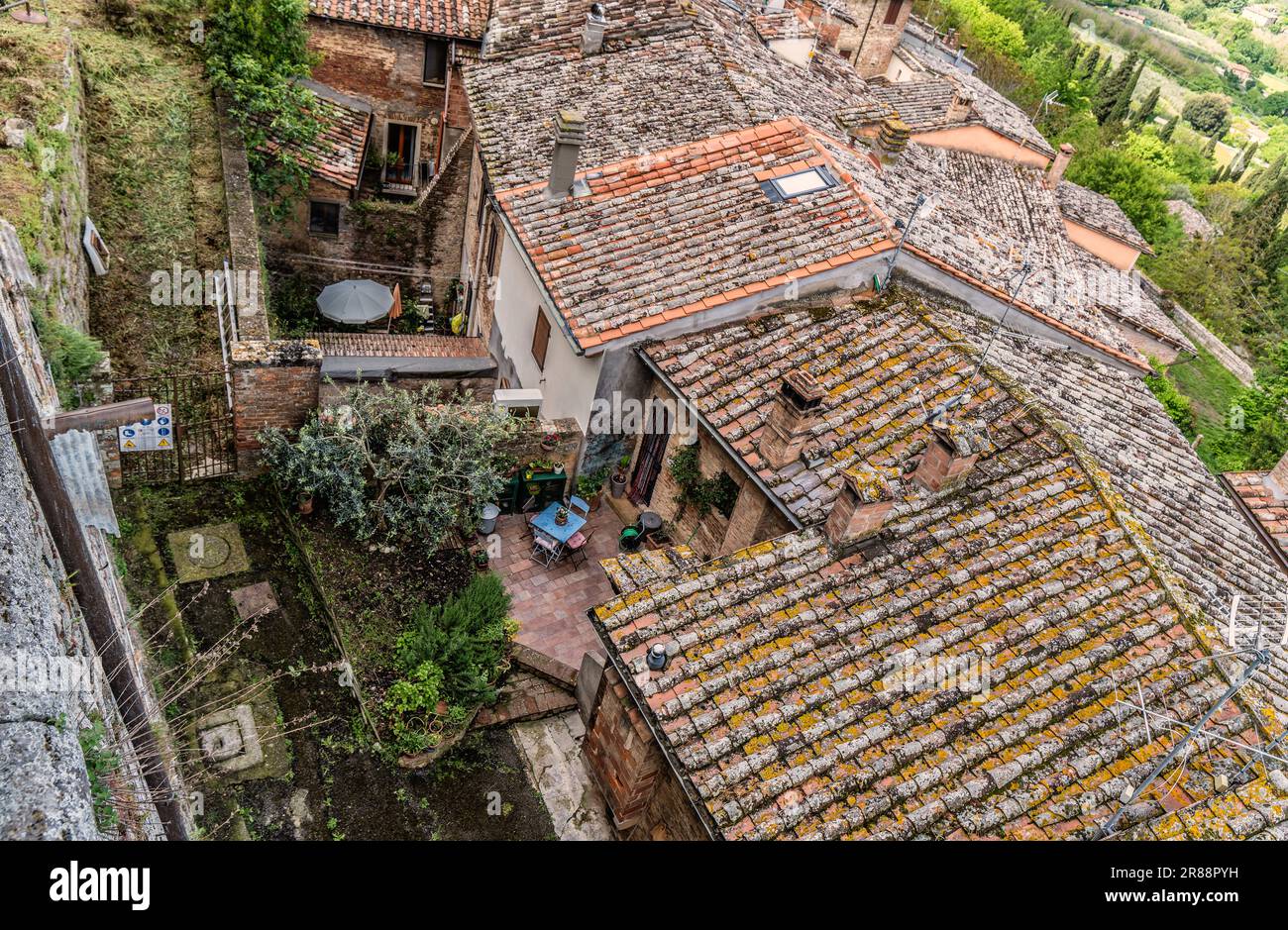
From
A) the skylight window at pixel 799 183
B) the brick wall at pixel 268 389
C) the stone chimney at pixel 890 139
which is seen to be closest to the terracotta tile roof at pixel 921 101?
the stone chimney at pixel 890 139

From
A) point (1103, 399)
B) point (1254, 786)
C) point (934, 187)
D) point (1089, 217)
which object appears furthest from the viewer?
point (1089, 217)

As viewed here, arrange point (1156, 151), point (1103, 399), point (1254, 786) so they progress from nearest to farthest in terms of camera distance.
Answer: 1. point (1254, 786)
2. point (1103, 399)
3. point (1156, 151)

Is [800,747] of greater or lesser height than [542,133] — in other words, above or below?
below

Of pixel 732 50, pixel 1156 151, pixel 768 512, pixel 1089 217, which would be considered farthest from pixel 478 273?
pixel 1156 151

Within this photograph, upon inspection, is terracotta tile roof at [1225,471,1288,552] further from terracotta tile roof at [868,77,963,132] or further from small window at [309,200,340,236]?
small window at [309,200,340,236]

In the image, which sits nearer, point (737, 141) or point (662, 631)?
point (662, 631)
